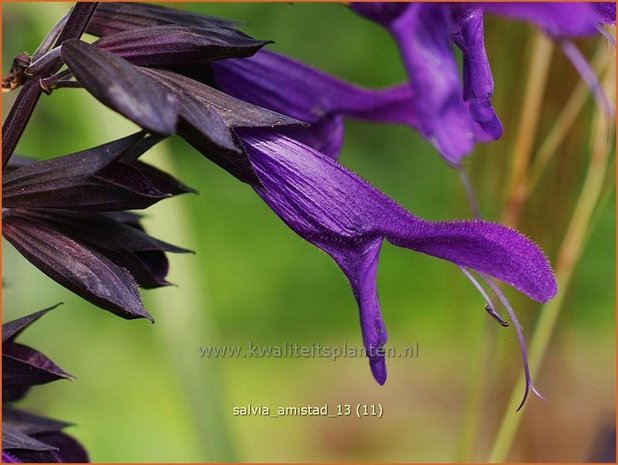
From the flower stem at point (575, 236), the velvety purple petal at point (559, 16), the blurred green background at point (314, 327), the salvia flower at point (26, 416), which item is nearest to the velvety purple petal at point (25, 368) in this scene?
the salvia flower at point (26, 416)

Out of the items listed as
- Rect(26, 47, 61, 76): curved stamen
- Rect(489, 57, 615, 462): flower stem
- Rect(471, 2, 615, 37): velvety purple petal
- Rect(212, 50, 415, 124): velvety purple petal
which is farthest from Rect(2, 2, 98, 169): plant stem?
Rect(489, 57, 615, 462): flower stem

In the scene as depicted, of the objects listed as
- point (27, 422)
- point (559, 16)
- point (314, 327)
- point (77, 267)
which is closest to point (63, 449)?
point (27, 422)

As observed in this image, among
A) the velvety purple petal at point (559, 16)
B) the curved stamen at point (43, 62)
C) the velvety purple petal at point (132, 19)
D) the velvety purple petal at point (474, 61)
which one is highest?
the velvety purple petal at point (132, 19)

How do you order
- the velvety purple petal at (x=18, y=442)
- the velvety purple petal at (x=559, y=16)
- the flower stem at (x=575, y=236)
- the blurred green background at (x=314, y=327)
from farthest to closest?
the blurred green background at (x=314, y=327)
the flower stem at (x=575, y=236)
the velvety purple petal at (x=18, y=442)
the velvety purple petal at (x=559, y=16)

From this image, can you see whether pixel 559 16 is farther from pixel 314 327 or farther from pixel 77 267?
pixel 314 327

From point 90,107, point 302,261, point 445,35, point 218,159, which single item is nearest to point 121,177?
point 218,159

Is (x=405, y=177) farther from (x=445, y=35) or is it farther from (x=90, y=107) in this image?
(x=445, y=35)

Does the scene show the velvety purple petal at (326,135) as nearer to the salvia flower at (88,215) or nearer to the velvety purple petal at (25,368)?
the salvia flower at (88,215)
